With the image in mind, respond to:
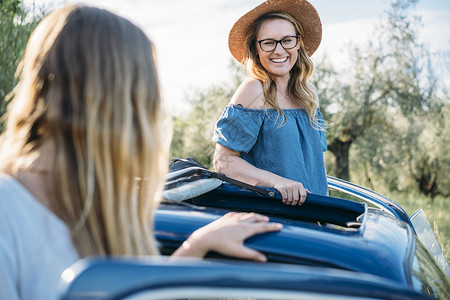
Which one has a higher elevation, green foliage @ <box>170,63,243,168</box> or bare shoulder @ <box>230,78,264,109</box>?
bare shoulder @ <box>230,78,264,109</box>

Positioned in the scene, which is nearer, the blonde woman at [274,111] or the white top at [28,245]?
the white top at [28,245]

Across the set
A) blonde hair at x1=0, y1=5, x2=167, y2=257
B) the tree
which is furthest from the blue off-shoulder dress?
the tree

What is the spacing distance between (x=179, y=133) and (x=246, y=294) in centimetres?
2220

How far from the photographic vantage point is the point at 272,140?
111 inches

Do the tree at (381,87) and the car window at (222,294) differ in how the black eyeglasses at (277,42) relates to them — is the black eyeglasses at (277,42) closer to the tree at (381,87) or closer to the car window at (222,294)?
the car window at (222,294)

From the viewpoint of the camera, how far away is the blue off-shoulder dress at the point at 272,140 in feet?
9.22

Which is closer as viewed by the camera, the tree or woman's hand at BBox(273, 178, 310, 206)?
woman's hand at BBox(273, 178, 310, 206)

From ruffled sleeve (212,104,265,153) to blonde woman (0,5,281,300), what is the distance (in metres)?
→ 1.47

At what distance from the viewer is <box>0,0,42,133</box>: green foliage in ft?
15.2

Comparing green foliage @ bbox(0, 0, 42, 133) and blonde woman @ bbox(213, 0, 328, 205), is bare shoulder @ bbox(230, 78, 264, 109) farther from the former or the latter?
green foliage @ bbox(0, 0, 42, 133)

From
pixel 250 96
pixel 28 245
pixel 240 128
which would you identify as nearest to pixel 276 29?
pixel 250 96

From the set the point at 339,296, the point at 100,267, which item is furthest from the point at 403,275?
the point at 100,267

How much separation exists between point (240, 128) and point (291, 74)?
67 centimetres

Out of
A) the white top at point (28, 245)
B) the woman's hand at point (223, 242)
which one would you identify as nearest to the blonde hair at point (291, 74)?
the woman's hand at point (223, 242)
